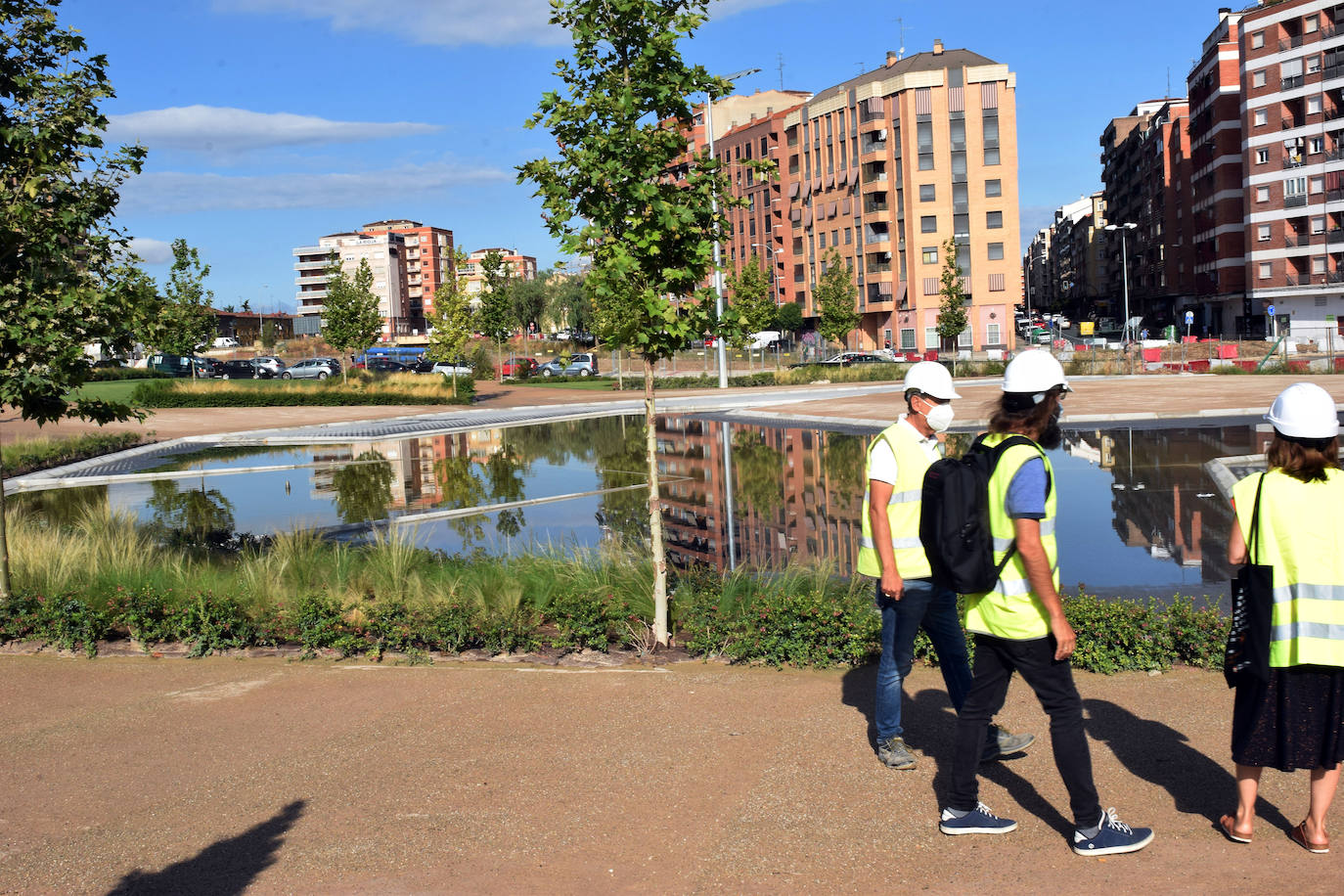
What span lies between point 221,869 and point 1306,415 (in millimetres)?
4345

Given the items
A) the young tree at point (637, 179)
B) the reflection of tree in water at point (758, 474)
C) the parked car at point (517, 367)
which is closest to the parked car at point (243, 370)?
the parked car at point (517, 367)

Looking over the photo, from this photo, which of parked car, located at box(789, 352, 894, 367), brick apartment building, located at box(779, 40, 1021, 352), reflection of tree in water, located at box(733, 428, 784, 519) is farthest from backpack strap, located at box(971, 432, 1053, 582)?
brick apartment building, located at box(779, 40, 1021, 352)

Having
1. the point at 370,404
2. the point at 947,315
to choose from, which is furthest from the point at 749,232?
the point at 370,404

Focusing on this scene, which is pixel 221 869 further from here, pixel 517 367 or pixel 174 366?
pixel 174 366

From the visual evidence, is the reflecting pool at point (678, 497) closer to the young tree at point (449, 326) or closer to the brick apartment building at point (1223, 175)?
the young tree at point (449, 326)

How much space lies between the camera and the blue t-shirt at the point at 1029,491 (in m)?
4.17

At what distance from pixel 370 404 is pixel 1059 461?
2990 centimetres

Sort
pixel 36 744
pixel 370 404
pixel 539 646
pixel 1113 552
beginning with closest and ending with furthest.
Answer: pixel 36 744 < pixel 539 646 < pixel 1113 552 < pixel 370 404

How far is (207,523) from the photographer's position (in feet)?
48.0

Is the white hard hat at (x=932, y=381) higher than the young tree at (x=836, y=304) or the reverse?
the reverse

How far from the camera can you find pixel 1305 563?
3990 mm

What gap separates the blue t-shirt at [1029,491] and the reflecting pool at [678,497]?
546 centimetres

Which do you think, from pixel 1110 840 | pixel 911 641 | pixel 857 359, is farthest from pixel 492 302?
Answer: pixel 1110 840

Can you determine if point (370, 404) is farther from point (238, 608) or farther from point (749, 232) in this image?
point (749, 232)
